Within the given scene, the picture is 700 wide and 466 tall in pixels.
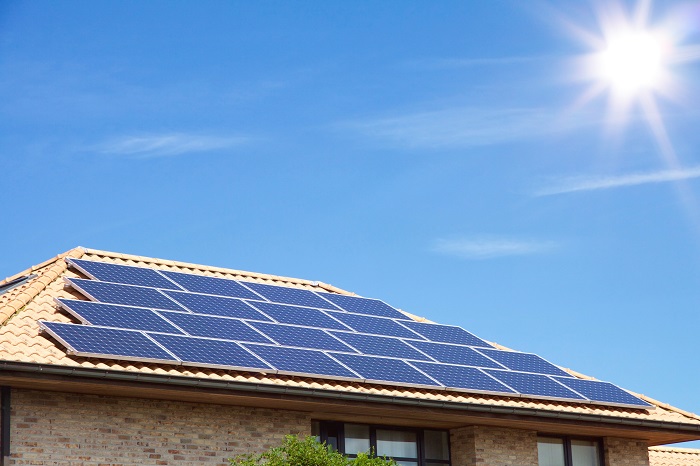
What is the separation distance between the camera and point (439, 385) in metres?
19.4

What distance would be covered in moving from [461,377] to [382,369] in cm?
180

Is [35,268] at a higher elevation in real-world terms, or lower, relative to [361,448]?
higher


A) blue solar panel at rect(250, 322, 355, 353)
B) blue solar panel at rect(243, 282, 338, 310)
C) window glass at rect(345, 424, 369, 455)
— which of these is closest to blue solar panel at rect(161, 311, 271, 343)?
blue solar panel at rect(250, 322, 355, 353)

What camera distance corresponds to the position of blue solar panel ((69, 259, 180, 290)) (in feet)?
66.0

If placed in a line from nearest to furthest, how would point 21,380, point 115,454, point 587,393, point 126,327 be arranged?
point 21,380
point 115,454
point 126,327
point 587,393

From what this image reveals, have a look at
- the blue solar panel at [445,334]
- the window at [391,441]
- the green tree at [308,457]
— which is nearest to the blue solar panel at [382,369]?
the window at [391,441]

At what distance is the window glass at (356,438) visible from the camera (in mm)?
19375

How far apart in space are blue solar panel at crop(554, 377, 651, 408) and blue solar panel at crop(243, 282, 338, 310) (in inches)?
204

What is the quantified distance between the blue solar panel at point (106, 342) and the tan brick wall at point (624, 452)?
984cm

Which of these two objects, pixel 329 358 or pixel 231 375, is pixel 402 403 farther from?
pixel 231 375

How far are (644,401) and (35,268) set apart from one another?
507 inches

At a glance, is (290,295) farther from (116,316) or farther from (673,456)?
(673,456)

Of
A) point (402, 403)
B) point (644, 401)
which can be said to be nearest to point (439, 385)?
point (402, 403)

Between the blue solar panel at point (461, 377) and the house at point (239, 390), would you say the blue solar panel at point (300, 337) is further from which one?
the blue solar panel at point (461, 377)
